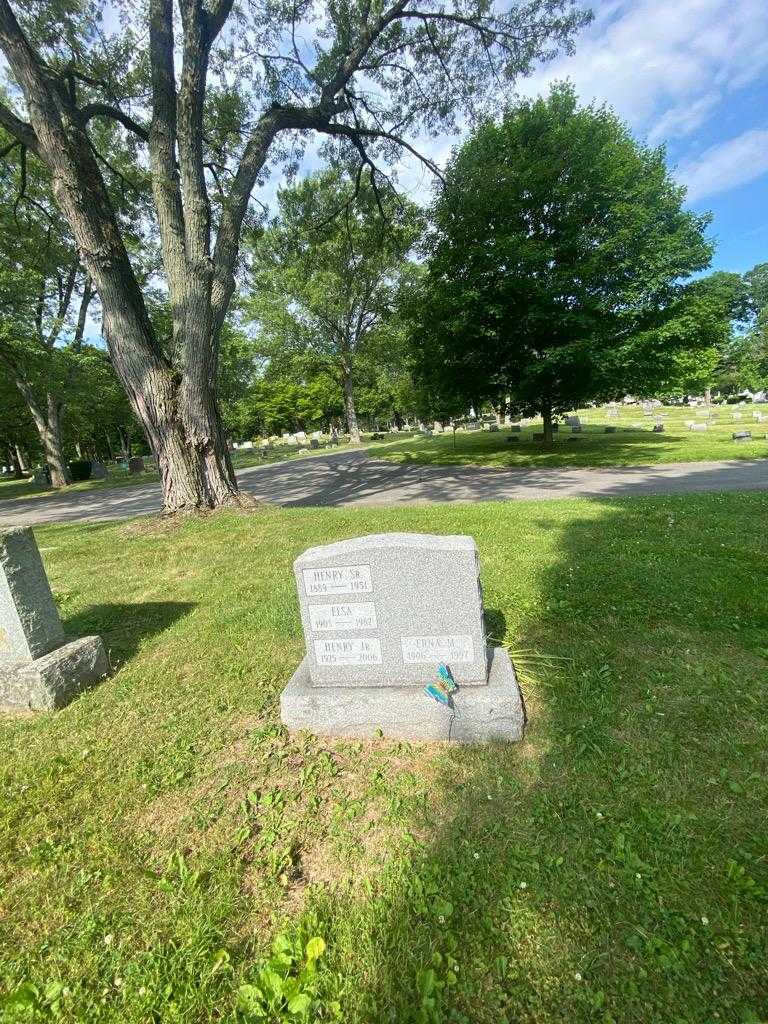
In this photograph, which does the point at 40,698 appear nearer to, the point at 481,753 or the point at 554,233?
the point at 481,753

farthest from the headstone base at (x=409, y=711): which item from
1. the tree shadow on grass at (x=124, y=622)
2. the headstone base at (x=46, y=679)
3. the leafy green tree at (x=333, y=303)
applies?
the leafy green tree at (x=333, y=303)

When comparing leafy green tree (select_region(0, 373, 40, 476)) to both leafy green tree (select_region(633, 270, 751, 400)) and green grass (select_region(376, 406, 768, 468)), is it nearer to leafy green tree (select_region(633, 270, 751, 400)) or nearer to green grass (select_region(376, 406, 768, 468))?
green grass (select_region(376, 406, 768, 468))

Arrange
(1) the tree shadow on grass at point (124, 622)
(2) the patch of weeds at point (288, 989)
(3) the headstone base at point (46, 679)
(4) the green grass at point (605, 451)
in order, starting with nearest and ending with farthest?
(2) the patch of weeds at point (288, 989) → (3) the headstone base at point (46, 679) → (1) the tree shadow on grass at point (124, 622) → (4) the green grass at point (605, 451)

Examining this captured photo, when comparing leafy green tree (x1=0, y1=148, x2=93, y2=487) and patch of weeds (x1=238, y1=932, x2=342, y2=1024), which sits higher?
leafy green tree (x1=0, y1=148, x2=93, y2=487)

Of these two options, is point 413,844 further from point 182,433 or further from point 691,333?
point 691,333

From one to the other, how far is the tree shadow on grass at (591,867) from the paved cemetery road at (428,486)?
668 centimetres

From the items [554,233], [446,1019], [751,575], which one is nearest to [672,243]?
[554,233]

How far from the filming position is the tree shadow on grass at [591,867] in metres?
1.44

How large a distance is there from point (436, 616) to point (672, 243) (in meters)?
17.1

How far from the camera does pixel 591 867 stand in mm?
1803

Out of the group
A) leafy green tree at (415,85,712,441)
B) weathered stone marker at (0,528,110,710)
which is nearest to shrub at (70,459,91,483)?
leafy green tree at (415,85,712,441)

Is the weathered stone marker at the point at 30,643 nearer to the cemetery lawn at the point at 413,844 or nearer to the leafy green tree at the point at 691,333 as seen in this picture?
the cemetery lawn at the point at 413,844

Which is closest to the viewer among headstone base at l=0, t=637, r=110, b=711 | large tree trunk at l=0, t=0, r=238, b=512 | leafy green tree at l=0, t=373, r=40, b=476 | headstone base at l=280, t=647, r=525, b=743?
headstone base at l=280, t=647, r=525, b=743

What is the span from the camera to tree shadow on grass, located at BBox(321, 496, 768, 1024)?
4.73 ft
